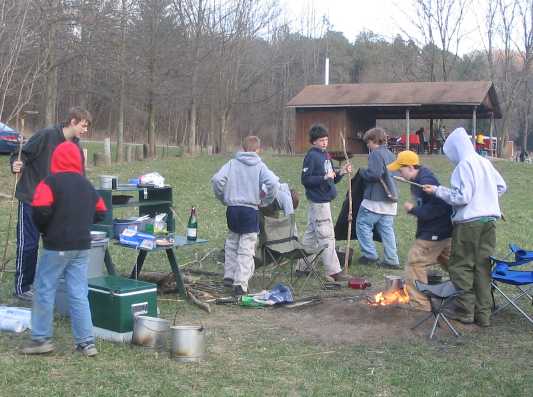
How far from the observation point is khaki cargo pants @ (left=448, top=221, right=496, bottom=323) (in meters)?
5.52

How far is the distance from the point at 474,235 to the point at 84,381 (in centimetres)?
322

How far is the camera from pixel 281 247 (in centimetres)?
701

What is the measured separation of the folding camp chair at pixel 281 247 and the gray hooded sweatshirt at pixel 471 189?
1860 mm

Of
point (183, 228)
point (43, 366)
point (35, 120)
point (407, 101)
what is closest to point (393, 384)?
point (43, 366)

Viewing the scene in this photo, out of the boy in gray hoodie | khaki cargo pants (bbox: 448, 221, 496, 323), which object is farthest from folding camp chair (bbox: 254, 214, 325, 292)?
khaki cargo pants (bbox: 448, 221, 496, 323)

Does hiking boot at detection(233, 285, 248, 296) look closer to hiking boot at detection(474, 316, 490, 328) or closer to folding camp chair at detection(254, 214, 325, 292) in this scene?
folding camp chair at detection(254, 214, 325, 292)

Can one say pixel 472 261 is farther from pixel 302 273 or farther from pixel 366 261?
pixel 366 261

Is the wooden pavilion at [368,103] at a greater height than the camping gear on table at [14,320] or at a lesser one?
greater

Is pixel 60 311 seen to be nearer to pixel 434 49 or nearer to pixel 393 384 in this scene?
pixel 393 384

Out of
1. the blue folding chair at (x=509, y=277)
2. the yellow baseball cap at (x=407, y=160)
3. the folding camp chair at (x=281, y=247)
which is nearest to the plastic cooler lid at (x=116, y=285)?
the folding camp chair at (x=281, y=247)

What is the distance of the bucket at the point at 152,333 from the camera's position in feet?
16.1

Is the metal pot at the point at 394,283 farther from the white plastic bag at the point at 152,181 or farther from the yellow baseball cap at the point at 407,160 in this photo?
the white plastic bag at the point at 152,181

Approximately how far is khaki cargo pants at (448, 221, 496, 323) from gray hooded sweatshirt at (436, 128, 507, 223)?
0.29 feet

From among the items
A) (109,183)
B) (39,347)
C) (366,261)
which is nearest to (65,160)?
(39,347)
